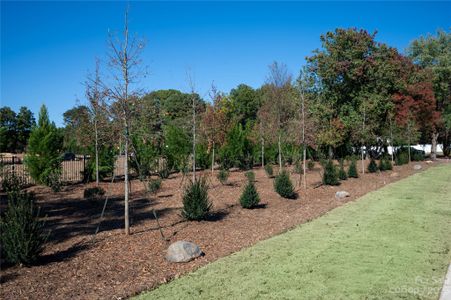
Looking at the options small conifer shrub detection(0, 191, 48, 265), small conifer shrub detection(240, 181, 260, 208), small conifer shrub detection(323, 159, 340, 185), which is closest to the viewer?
small conifer shrub detection(0, 191, 48, 265)

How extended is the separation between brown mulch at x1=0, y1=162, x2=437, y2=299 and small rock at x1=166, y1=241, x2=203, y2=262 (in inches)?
4.7

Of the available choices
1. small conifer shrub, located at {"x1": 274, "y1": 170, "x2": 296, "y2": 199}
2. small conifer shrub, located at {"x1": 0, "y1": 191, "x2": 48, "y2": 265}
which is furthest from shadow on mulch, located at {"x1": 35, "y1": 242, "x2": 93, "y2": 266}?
small conifer shrub, located at {"x1": 274, "y1": 170, "x2": 296, "y2": 199}

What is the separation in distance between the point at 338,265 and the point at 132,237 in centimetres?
418

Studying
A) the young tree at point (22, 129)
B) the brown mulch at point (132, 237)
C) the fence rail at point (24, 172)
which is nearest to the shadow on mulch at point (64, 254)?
the brown mulch at point (132, 237)

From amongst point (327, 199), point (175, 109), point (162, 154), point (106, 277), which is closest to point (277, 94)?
point (162, 154)

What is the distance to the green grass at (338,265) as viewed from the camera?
5027 millimetres

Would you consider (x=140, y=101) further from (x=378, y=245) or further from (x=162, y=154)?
(x=162, y=154)

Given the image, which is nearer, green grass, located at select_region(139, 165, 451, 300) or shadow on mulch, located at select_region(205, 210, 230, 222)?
green grass, located at select_region(139, 165, 451, 300)

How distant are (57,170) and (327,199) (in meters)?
11.9

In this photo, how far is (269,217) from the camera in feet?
33.2

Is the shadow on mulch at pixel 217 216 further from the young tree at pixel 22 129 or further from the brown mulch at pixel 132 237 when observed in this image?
the young tree at pixel 22 129

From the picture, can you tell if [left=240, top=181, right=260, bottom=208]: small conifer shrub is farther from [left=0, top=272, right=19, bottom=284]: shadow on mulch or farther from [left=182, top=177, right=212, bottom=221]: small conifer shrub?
[left=0, top=272, right=19, bottom=284]: shadow on mulch

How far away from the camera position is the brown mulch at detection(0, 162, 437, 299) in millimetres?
5312

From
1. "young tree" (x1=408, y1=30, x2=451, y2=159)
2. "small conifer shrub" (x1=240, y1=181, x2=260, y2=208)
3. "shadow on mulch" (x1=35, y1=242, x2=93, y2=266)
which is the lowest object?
"shadow on mulch" (x1=35, y1=242, x2=93, y2=266)
